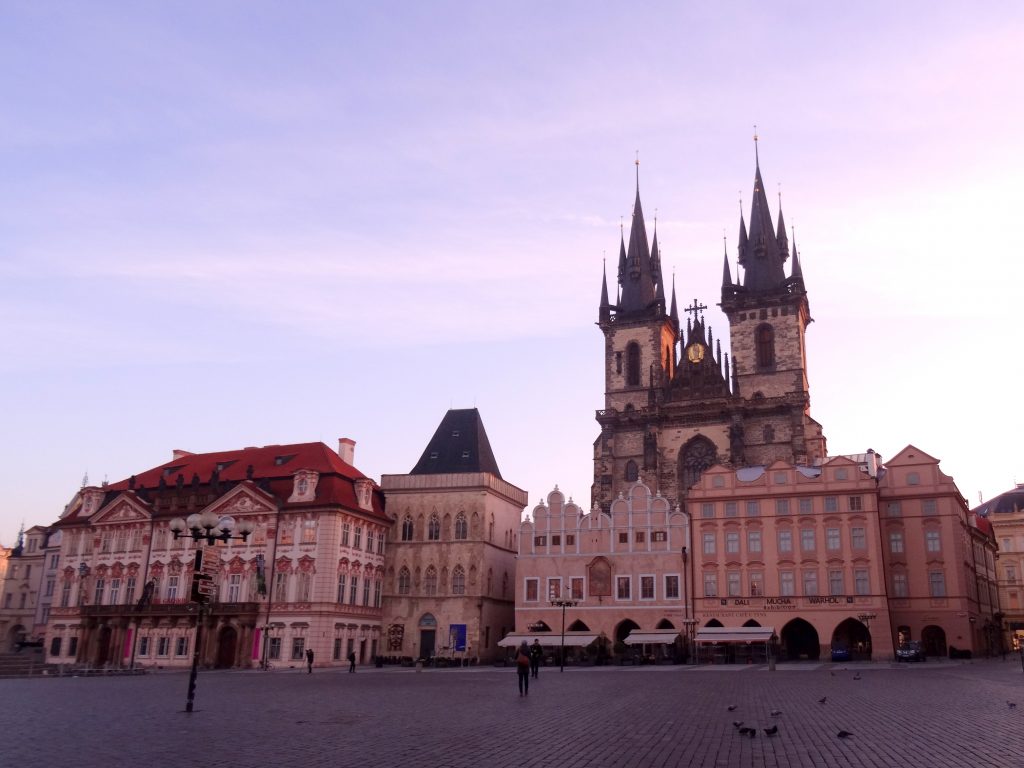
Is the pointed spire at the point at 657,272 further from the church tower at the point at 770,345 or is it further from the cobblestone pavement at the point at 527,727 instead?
the cobblestone pavement at the point at 527,727

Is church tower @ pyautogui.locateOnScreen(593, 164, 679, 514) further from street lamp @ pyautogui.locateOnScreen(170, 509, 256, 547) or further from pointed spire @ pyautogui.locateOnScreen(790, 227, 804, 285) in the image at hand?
street lamp @ pyautogui.locateOnScreen(170, 509, 256, 547)

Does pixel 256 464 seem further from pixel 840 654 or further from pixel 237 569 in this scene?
pixel 840 654

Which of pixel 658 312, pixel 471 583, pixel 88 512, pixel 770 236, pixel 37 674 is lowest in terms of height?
pixel 37 674

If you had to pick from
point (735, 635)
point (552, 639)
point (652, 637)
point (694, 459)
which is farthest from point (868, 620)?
point (694, 459)

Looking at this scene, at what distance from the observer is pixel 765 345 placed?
259ft

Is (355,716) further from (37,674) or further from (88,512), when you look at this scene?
(88,512)

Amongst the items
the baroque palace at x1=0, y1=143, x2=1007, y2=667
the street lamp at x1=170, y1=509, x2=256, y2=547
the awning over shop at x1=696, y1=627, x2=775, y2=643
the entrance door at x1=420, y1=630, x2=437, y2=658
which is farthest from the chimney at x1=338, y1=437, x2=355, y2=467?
the street lamp at x1=170, y1=509, x2=256, y2=547

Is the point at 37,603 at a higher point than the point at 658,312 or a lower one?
lower

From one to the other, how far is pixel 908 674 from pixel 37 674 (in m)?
42.2

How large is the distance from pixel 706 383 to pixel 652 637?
2930 cm

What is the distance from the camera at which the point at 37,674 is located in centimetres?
4716

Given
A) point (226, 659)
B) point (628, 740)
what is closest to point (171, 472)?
point (226, 659)

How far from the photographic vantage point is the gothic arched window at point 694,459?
75.2 meters

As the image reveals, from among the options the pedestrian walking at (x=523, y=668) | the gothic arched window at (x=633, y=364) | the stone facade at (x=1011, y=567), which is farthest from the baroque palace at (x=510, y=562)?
the pedestrian walking at (x=523, y=668)
